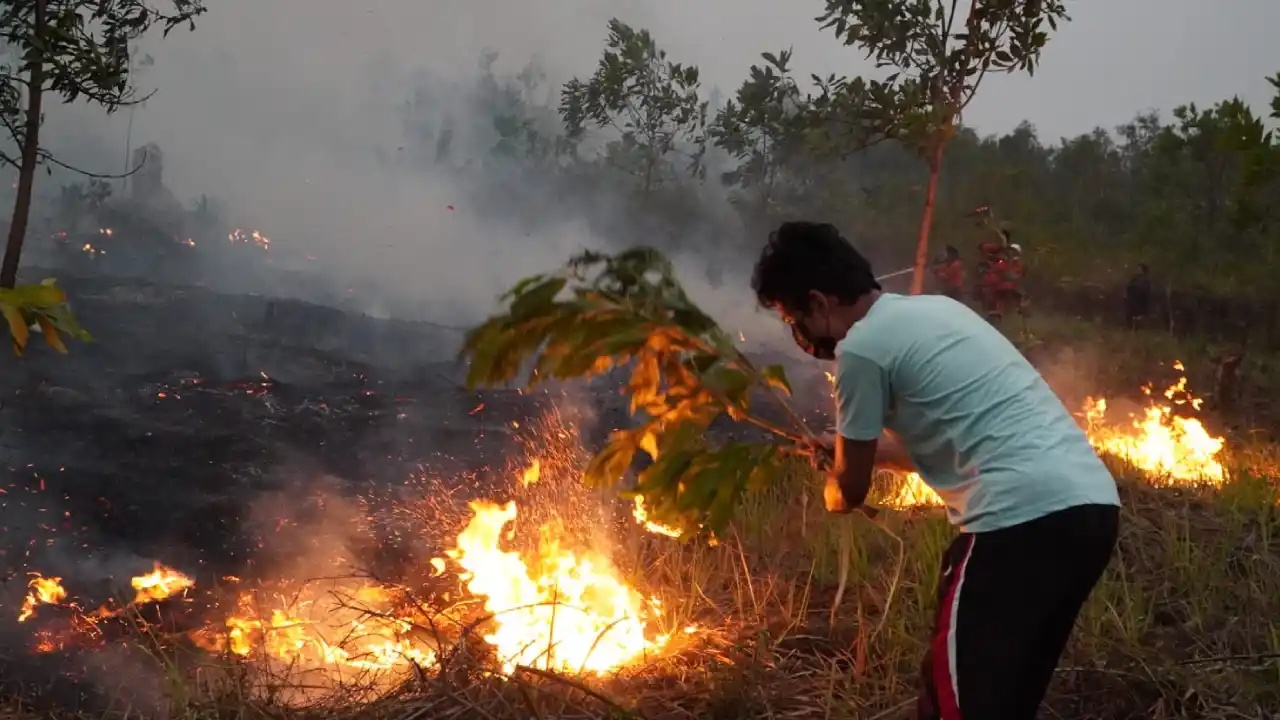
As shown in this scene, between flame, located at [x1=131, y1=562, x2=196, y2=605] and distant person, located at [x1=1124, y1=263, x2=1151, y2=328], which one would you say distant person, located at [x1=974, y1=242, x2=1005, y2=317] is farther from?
flame, located at [x1=131, y1=562, x2=196, y2=605]

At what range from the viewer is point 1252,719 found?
3.19m

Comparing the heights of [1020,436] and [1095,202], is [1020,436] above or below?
below

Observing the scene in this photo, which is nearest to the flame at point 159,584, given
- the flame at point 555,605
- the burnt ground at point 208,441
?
the burnt ground at point 208,441

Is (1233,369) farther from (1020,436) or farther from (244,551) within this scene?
(244,551)

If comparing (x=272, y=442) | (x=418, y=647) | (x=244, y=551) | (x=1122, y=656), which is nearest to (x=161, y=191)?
(x=272, y=442)

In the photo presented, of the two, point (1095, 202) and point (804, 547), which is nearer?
point (804, 547)

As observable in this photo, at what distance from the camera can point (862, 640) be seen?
11.7 ft

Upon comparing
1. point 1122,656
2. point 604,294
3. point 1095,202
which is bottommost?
point 1122,656

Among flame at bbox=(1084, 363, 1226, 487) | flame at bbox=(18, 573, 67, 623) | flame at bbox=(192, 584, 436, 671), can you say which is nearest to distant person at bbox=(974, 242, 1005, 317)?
flame at bbox=(1084, 363, 1226, 487)

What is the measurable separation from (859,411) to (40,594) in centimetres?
556

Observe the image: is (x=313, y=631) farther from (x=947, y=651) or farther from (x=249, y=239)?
(x=249, y=239)

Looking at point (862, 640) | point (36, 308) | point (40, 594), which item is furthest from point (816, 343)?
point (40, 594)

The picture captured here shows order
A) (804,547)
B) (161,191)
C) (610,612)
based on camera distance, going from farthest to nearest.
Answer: (161,191), (804,547), (610,612)

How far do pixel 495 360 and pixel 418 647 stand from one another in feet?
7.84
